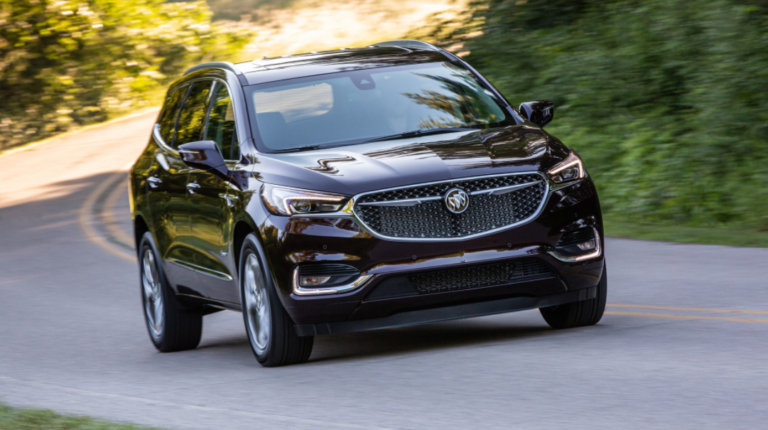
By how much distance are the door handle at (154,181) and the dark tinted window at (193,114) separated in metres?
0.28

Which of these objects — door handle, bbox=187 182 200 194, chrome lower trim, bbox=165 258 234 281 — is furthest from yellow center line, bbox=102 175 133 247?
door handle, bbox=187 182 200 194

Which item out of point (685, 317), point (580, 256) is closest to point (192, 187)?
point (580, 256)

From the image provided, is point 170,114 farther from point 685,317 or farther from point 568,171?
point 685,317

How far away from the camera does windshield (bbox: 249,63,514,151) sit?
799cm

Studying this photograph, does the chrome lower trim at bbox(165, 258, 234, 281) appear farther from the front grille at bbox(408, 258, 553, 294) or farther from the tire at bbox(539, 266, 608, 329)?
the tire at bbox(539, 266, 608, 329)

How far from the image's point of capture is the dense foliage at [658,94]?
15.0 meters

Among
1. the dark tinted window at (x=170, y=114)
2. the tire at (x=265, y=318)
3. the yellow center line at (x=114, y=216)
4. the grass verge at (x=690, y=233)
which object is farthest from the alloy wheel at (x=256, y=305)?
the yellow center line at (x=114, y=216)

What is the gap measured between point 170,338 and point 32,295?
464 cm

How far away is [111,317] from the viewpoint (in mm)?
11414

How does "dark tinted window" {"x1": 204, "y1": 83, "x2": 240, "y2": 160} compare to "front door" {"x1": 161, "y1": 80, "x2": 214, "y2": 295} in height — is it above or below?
above

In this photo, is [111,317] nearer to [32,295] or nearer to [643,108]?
[32,295]

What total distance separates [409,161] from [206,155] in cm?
142

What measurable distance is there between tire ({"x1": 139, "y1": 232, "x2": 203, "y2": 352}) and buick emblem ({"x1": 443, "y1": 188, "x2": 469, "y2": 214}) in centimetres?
302

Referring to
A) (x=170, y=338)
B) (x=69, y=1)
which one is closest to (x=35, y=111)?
(x=69, y=1)
